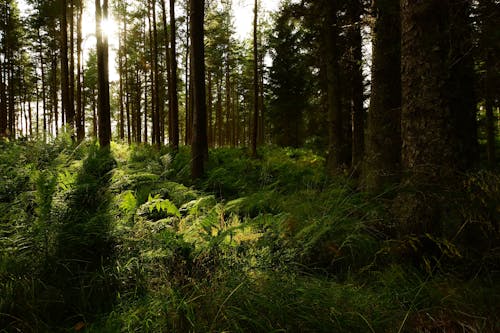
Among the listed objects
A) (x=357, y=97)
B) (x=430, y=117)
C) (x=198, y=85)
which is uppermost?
(x=357, y=97)

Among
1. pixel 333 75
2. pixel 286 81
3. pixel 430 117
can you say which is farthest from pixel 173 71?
pixel 430 117

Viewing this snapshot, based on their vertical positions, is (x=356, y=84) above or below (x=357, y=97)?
above

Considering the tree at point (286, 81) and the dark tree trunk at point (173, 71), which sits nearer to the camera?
the dark tree trunk at point (173, 71)

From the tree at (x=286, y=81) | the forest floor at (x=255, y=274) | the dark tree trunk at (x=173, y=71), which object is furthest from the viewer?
the tree at (x=286, y=81)

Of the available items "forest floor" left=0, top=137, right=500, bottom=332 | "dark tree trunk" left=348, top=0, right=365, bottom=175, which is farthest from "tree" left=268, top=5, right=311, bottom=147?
"forest floor" left=0, top=137, right=500, bottom=332

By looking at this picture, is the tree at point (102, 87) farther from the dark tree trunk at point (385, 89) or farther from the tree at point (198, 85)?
the dark tree trunk at point (385, 89)

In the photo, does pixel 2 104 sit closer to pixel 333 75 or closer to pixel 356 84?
pixel 333 75

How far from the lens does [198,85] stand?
7836mm

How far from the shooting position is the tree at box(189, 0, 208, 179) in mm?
7645

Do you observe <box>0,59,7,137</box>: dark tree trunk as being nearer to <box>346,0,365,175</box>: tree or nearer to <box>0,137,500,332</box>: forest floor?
<box>346,0,365,175</box>: tree

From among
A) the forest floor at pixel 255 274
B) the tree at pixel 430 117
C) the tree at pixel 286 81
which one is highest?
the tree at pixel 286 81

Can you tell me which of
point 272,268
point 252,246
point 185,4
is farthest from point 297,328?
point 185,4

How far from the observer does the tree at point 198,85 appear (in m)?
7.64

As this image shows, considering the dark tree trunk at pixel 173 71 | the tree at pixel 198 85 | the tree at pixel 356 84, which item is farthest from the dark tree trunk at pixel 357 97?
the dark tree trunk at pixel 173 71
